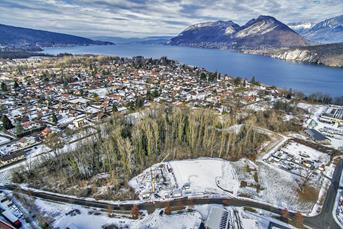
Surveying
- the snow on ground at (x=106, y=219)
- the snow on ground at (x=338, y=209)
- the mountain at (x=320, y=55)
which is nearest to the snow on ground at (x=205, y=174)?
the snow on ground at (x=106, y=219)

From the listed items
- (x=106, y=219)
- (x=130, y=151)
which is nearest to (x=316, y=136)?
(x=130, y=151)

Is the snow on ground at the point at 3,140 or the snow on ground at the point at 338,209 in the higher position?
the snow on ground at the point at 338,209

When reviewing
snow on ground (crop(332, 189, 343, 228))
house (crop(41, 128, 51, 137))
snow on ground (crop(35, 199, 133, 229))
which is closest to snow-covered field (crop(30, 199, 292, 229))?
snow on ground (crop(35, 199, 133, 229))

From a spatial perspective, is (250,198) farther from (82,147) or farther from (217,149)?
(82,147)

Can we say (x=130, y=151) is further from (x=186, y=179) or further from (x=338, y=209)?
(x=338, y=209)

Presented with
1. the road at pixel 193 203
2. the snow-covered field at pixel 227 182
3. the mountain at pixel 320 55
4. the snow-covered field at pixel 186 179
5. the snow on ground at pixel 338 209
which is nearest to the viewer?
the snow on ground at pixel 338 209

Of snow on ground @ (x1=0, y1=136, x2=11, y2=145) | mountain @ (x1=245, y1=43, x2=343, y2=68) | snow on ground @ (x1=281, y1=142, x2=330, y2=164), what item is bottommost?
snow on ground @ (x1=0, y1=136, x2=11, y2=145)

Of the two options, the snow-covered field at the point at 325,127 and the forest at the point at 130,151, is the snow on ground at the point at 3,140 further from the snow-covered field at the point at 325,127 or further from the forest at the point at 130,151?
the snow-covered field at the point at 325,127

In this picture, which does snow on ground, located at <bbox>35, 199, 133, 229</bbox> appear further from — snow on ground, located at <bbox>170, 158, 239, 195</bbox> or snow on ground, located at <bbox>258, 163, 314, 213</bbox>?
snow on ground, located at <bbox>258, 163, 314, 213</bbox>

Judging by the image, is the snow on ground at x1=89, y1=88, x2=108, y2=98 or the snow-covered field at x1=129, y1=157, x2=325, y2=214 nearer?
the snow-covered field at x1=129, y1=157, x2=325, y2=214
